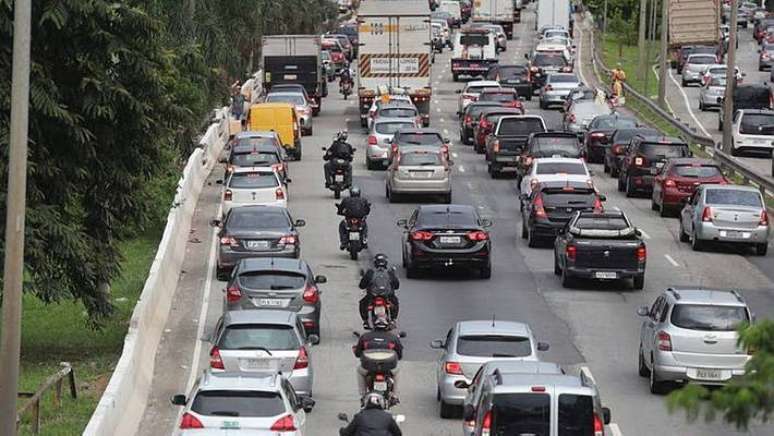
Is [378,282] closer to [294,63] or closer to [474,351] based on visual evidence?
[474,351]

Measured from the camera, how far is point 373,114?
204 feet

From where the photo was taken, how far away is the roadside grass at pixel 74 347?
2350 centimetres

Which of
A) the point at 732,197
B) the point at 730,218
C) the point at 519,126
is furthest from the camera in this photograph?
the point at 519,126

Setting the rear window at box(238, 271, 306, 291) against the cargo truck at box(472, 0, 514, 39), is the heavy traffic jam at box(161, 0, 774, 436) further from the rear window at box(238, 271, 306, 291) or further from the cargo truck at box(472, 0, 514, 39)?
the cargo truck at box(472, 0, 514, 39)

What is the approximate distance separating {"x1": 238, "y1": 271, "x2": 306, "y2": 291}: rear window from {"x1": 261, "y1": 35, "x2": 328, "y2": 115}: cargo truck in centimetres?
4407

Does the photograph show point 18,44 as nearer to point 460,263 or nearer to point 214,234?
point 460,263

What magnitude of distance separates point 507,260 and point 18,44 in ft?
71.9

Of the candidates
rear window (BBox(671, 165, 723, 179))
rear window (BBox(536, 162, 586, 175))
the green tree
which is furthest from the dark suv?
the green tree

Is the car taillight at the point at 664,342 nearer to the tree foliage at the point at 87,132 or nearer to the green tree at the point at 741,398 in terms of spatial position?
the tree foliage at the point at 87,132

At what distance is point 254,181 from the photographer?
41719mm

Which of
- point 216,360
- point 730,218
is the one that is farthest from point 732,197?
point 216,360

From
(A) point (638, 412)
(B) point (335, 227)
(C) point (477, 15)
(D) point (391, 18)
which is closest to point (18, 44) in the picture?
(A) point (638, 412)

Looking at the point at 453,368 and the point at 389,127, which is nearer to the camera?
the point at 453,368

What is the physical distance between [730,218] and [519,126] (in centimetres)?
1389
